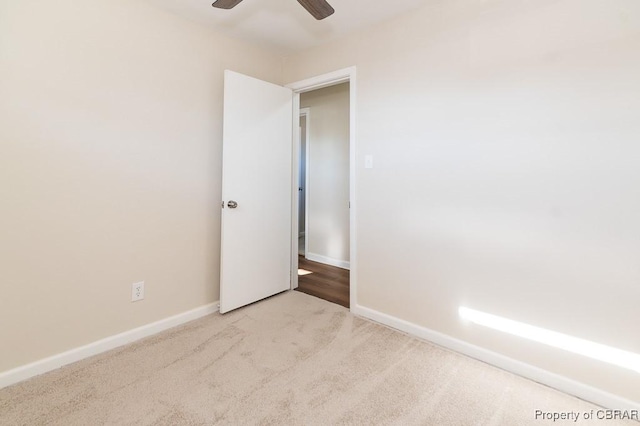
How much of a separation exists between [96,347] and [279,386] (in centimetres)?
127

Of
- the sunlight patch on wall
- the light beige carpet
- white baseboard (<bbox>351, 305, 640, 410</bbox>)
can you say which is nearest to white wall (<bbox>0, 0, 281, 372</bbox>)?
the light beige carpet

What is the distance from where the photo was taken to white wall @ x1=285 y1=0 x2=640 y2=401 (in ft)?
4.55

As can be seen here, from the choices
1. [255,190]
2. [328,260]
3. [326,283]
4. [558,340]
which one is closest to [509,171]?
[558,340]

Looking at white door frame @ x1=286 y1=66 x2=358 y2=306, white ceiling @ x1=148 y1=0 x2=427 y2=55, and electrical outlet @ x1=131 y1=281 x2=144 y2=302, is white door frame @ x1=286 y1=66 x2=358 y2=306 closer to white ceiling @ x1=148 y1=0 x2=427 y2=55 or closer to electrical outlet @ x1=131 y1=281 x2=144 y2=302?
white ceiling @ x1=148 y1=0 x2=427 y2=55

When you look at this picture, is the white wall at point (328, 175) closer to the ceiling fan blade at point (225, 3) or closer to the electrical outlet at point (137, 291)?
the ceiling fan blade at point (225, 3)

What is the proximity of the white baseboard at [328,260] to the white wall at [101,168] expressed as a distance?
186cm

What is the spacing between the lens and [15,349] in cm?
154

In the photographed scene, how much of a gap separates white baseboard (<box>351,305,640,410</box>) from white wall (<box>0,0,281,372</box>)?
1.64m

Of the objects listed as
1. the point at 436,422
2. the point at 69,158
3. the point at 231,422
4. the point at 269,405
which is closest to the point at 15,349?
the point at 69,158

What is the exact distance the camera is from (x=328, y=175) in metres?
3.95

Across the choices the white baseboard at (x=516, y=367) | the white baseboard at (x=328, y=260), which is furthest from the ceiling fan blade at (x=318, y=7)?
the white baseboard at (x=328, y=260)

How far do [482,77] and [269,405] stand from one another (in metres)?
2.24

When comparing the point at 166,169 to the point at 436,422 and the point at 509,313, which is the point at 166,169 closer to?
the point at 436,422

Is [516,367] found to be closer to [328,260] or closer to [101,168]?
[328,260]
